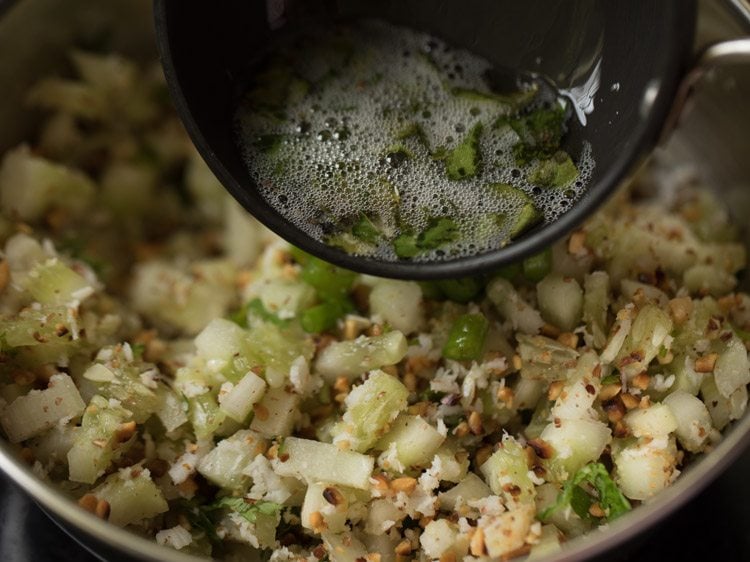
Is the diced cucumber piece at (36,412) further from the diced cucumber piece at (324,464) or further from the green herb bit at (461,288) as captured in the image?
the green herb bit at (461,288)

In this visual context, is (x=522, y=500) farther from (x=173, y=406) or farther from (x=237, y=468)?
(x=173, y=406)

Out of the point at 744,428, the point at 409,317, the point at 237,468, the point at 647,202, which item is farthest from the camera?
the point at 647,202

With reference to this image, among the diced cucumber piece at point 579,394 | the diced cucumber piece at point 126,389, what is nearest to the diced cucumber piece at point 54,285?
the diced cucumber piece at point 126,389

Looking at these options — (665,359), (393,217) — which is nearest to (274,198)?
(393,217)

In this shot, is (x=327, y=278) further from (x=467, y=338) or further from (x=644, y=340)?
(x=644, y=340)

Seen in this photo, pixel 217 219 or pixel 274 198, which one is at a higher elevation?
pixel 274 198

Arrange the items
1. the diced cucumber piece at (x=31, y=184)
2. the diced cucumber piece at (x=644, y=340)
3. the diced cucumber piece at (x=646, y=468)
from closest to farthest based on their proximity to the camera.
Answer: the diced cucumber piece at (x=646, y=468)
the diced cucumber piece at (x=644, y=340)
the diced cucumber piece at (x=31, y=184)
